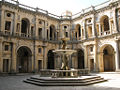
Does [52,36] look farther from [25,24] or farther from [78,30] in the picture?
[25,24]

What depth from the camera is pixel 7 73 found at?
815 inches

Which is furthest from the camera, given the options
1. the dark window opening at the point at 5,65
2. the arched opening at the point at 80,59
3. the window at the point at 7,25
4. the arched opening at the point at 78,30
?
the arched opening at the point at 80,59

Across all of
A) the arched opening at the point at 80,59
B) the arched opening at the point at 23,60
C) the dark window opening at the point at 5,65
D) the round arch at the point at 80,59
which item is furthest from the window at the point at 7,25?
the arched opening at the point at 80,59

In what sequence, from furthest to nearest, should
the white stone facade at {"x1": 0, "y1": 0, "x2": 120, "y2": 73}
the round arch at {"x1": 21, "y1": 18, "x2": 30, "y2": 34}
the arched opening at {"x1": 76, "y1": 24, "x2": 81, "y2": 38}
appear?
the arched opening at {"x1": 76, "y1": 24, "x2": 81, "y2": 38} < the round arch at {"x1": 21, "y1": 18, "x2": 30, "y2": 34} < the white stone facade at {"x1": 0, "y1": 0, "x2": 120, "y2": 73}

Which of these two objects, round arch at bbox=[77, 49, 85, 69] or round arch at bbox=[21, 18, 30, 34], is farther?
round arch at bbox=[77, 49, 85, 69]

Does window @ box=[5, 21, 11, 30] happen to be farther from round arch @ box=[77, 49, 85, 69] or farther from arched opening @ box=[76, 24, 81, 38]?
round arch @ box=[77, 49, 85, 69]

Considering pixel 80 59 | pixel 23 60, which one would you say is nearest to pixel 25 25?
pixel 23 60

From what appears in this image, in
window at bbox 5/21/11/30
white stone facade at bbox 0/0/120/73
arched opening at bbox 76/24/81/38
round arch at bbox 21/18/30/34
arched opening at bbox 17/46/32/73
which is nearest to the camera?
white stone facade at bbox 0/0/120/73

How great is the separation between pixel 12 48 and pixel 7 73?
4123mm

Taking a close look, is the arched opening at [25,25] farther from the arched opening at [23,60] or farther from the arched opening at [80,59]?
the arched opening at [80,59]

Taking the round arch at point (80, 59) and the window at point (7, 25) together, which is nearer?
the window at point (7, 25)

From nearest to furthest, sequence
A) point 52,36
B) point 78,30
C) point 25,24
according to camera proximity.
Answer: point 25,24 → point 52,36 → point 78,30

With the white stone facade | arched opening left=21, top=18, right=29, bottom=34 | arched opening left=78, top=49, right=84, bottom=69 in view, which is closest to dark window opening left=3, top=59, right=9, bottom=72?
the white stone facade

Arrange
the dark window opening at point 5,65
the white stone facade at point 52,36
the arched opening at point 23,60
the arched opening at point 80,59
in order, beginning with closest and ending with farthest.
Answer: the dark window opening at point 5,65 → the white stone facade at point 52,36 → the arched opening at point 23,60 → the arched opening at point 80,59
